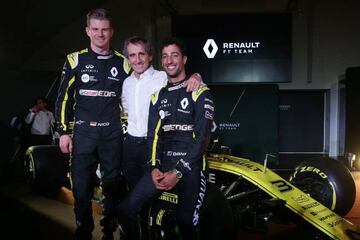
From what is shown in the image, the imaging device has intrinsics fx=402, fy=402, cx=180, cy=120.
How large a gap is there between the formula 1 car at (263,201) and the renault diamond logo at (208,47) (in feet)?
19.5

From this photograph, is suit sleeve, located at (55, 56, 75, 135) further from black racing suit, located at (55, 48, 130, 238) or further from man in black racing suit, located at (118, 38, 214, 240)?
man in black racing suit, located at (118, 38, 214, 240)

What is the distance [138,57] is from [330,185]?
2168 mm

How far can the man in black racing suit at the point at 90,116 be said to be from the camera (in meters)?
2.76

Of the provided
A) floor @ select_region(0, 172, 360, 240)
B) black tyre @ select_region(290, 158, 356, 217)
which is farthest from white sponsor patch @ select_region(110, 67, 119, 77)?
black tyre @ select_region(290, 158, 356, 217)

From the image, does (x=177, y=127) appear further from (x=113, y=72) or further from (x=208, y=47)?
(x=208, y=47)

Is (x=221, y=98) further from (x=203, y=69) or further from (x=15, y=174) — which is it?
(x=15, y=174)

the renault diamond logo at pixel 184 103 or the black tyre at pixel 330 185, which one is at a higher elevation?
the renault diamond logo at pixel 184 103

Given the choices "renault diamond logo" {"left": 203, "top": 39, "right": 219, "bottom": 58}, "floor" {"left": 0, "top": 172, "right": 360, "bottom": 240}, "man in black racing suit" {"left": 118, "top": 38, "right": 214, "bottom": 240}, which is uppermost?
"renault diamond logo" {"left": 203, "top": 39, "right": 219, "bottom": 58}

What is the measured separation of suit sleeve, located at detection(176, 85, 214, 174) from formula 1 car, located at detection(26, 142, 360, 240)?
296 millimetres

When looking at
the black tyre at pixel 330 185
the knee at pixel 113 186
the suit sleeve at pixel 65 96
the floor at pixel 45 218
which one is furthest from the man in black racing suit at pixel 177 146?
the black tyre at pixel 330 185

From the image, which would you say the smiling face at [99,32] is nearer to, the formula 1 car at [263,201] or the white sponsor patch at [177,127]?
the white sponsor patch at [177,127]

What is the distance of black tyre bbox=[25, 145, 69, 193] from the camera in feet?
15.9

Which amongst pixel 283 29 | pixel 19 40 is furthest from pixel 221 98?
pixel 19 40

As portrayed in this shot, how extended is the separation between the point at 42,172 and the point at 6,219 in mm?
840
